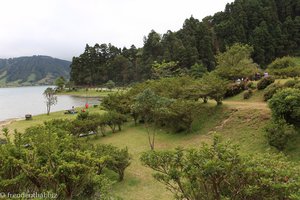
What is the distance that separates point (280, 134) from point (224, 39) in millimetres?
63547

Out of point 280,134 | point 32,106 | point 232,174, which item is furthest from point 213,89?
point 32,106

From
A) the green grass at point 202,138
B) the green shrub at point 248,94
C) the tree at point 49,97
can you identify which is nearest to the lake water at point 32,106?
the tree at point 49,97

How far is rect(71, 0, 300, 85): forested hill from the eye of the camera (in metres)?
67.4

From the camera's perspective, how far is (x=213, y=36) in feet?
255

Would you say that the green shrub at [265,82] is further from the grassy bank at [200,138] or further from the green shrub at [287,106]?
the green shrub at [287,106]

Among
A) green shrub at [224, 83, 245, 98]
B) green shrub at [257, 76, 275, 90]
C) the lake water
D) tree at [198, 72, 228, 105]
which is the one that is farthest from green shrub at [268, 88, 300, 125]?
the lake water

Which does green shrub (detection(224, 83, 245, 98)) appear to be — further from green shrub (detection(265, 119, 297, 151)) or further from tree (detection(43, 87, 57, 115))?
tree (detection(43, 87, 57, 115))

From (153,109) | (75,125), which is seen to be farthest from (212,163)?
(75,125)

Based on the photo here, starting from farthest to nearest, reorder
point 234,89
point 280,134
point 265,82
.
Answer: point 234,89, point 265,82, point 280,134

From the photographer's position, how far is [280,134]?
1466 cm

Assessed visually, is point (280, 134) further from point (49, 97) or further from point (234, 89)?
point (49, 97)

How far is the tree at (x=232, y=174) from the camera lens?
591 centimetres

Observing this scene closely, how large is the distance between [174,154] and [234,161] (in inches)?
68.8

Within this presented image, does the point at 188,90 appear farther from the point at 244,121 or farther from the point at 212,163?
the point at 212,163
